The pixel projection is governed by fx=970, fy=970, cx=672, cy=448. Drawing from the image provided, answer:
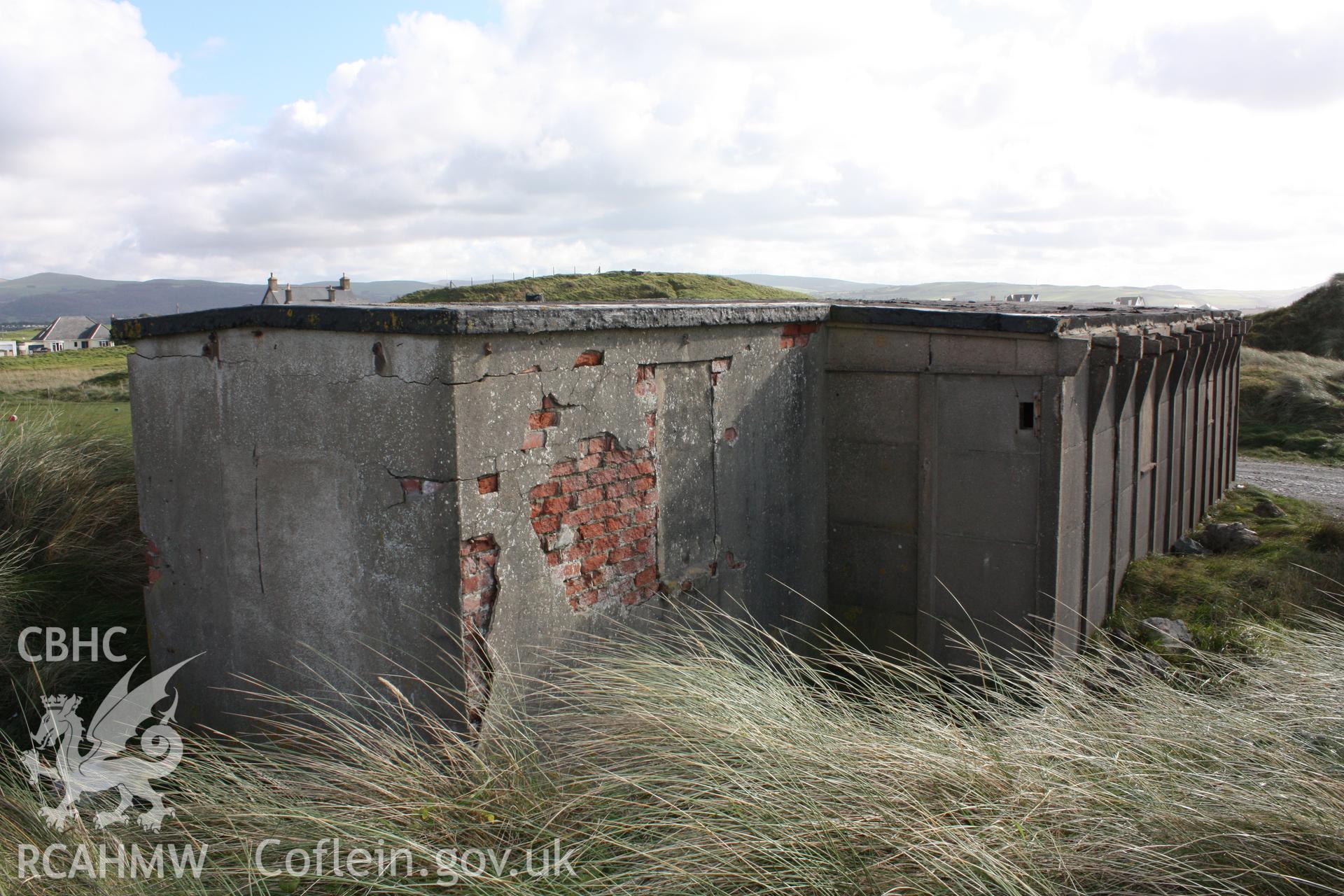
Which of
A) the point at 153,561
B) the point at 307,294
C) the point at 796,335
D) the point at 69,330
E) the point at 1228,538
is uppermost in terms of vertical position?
the point at 69,330

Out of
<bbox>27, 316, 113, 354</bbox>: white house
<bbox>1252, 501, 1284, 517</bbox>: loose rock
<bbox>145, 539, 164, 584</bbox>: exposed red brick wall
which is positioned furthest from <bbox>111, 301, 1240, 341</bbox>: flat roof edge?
<bbox>27, 316, 113, 354</bbox>: white house

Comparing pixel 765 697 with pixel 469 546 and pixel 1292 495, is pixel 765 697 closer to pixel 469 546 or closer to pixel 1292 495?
pixel 469 546

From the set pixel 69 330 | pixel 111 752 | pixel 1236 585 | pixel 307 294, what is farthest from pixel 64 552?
pixel 69 330

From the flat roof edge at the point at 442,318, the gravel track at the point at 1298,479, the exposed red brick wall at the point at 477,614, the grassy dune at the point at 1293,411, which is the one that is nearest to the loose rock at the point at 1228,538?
the gravel track at the point at 1298,479

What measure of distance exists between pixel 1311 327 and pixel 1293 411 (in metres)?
11.9

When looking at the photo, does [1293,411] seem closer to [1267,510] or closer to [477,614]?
[1267,510]

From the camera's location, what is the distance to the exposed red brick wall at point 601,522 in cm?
508

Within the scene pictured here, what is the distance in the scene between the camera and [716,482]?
6.12 m

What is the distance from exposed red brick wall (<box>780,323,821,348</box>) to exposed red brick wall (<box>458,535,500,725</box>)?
2767 millimetres

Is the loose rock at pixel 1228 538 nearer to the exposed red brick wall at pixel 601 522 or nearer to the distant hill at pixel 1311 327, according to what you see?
the exposed red brick wall at pixel 601 522

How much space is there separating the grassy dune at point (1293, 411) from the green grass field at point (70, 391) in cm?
1894

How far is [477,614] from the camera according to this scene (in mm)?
4734

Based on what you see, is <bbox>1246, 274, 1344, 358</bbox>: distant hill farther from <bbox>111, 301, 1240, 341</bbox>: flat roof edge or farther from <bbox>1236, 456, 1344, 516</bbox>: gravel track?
<bbox>111, 301, 1240, 341</bbox>: flat roof edge

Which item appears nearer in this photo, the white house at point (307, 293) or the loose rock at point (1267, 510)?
the loose rock at point (1267, 510)
